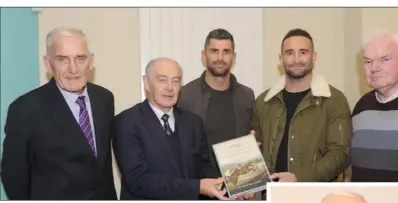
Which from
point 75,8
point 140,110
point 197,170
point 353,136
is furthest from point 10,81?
point 353,136

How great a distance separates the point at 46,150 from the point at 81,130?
0.12 m

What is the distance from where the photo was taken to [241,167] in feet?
5.36

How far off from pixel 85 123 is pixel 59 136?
3.4 inches

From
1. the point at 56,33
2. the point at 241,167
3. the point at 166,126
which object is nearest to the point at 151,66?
the point at 166,126

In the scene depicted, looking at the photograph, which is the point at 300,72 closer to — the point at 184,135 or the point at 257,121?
the point at 257,121

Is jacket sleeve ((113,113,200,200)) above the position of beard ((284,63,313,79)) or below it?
below

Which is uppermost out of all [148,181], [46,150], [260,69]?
[260,69]

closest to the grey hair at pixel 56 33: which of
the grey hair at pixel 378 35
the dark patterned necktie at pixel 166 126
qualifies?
the dark patterned necktie at pixel 166 126

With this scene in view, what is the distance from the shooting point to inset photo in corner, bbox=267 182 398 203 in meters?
1.61

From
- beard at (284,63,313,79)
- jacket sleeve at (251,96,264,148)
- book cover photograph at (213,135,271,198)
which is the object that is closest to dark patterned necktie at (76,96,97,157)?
book cover photograph at (213,135,271,198)

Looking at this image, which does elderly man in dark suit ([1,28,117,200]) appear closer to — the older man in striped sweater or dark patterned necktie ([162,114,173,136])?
dark patterned necktie ([162,114,173,136])

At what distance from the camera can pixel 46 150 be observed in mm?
1590

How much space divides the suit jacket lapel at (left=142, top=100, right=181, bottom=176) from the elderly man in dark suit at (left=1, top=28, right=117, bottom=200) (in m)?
0.15

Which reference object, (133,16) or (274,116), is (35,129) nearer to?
(133,16)
